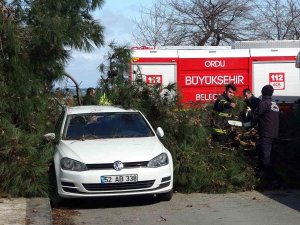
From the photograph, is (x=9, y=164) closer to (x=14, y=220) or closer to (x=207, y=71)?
(x=14, y=220)

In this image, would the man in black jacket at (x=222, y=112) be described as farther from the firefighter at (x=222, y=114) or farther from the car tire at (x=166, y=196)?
the car tire at (x=166, y=196)

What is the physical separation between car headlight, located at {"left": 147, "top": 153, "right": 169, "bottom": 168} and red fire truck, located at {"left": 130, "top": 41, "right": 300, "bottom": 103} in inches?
331

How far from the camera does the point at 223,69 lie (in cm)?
1833

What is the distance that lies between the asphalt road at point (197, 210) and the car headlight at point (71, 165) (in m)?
0.68

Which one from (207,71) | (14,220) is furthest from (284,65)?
(14,220)

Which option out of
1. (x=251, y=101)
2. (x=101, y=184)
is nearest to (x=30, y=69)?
(x=101, y=184)

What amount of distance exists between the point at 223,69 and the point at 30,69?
27.6ft

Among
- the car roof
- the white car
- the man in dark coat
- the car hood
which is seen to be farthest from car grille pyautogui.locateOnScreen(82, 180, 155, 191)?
the man in dark coat

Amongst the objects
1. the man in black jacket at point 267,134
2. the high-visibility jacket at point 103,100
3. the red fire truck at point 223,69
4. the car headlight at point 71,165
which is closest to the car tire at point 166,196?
the car headlight at point 71,165

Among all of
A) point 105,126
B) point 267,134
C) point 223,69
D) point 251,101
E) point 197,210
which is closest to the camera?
point 197,210

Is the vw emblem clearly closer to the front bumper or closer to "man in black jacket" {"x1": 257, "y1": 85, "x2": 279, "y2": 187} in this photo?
the front bumper

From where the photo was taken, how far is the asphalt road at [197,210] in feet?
28.6

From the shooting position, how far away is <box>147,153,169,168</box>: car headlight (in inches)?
375

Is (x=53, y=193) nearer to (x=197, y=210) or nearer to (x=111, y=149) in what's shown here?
(x=111, y=149)
